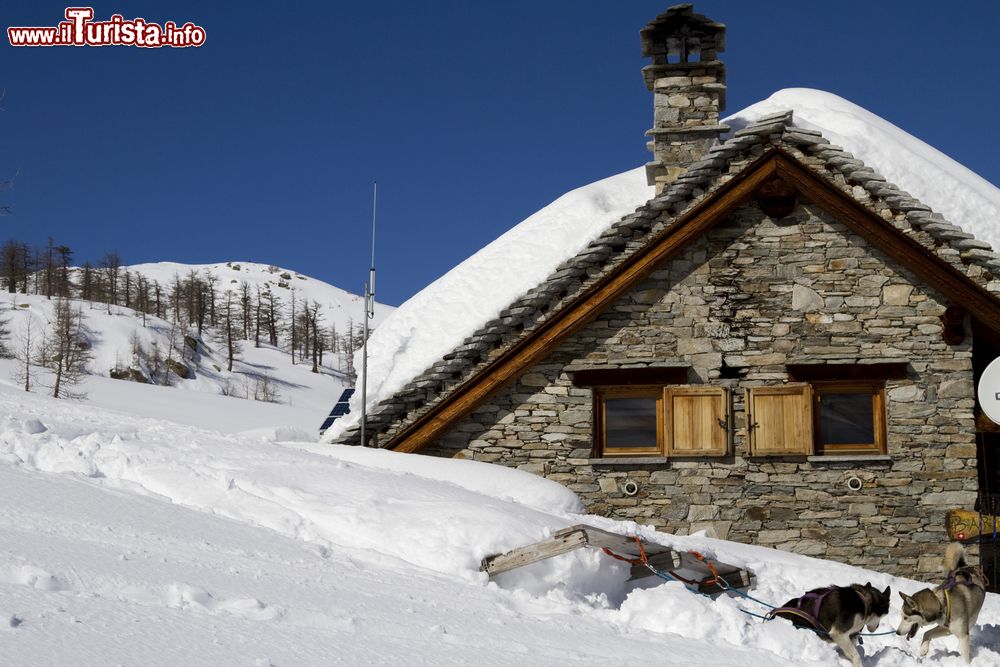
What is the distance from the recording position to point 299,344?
85312 millimetres

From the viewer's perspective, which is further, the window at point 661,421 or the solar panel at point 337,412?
the solar panel at point 337,412

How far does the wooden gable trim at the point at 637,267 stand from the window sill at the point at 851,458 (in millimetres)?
2320

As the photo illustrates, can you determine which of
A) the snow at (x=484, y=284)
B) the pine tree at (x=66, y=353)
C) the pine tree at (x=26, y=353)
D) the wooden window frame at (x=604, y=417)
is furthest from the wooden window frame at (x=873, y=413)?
the pine tree at (x=26, y=353)

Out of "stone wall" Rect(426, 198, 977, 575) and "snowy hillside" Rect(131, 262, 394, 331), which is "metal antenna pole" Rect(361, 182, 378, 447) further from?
"snowy hillside" Rect(131, 262, 394, 331)

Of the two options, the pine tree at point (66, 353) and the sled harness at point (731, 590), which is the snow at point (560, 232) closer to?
the sled harness at point (731, 590)

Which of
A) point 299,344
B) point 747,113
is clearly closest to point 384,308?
point 299,344

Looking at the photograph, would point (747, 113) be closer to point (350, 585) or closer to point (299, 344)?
point (350, 585)

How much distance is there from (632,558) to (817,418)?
4962 millimetres

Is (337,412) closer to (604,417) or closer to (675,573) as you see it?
(604,417)

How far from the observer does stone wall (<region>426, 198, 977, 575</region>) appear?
10.7 meters

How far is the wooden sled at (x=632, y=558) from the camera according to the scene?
665 cm

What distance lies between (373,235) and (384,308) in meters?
122

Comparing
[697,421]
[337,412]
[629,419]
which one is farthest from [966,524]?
[337,412]

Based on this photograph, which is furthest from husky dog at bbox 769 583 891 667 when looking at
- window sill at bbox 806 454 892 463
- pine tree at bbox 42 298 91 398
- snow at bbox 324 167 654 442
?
pine tree at bbox 42 298 91 398
